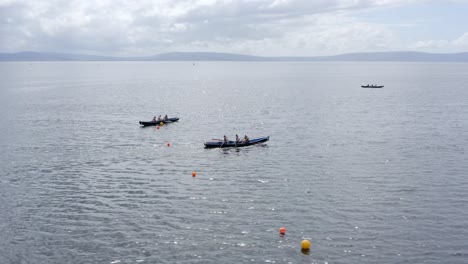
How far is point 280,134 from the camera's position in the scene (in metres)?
88.6

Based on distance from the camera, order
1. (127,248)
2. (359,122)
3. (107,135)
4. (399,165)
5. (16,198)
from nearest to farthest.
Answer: (127,248) < (16,198) < (399,165) < (107,135) < (359,122)

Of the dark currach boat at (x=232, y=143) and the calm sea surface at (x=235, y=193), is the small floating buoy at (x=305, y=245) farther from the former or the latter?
the dark currach boat at (x=232, y=143)

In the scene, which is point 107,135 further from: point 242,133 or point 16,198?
point 16,198

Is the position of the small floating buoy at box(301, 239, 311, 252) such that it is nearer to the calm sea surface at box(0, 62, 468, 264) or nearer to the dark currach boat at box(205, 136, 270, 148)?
the calm sea surface at box(0, 62, 468, 264)

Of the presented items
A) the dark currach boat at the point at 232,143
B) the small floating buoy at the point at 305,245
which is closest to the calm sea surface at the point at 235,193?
the small floating buoy at the point at 305,245

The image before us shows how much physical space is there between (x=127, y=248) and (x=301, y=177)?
2683cm

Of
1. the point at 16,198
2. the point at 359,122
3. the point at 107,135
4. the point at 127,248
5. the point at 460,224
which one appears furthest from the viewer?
the point at 359,122

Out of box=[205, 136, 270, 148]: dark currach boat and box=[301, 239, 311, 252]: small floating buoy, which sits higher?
box=[205, 136, 270, 148]: dark currach boat

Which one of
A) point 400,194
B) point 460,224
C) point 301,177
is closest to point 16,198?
point 301,177

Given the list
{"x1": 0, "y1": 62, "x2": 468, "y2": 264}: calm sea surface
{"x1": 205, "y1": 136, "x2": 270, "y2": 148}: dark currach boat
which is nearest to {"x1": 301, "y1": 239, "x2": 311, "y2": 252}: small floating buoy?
{"x1": 0, "y1": 62, "x2": 468, "y2": 264}: calm sea surface

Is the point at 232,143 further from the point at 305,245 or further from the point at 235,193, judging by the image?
the point at 305,245

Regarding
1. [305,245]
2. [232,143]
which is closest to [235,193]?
[305,245]

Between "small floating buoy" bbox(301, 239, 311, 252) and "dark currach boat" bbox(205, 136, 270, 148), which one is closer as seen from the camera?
"small floating buoy" bbox(301, 239, 311, 252)

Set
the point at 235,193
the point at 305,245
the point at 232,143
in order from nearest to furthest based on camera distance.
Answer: the point at 305,245 < the point at 235,193 < the point at 232,143
